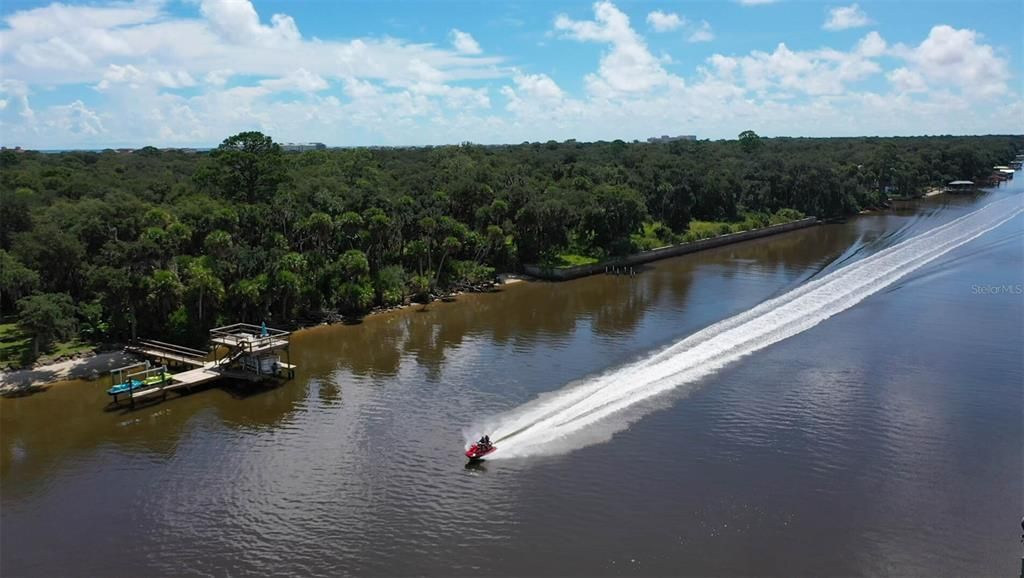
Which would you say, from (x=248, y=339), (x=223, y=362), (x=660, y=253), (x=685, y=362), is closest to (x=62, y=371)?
(x=223, y=362)

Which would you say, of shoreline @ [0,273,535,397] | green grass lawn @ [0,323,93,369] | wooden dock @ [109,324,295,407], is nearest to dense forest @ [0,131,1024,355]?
green grass lawn @ [0,323,93,369]

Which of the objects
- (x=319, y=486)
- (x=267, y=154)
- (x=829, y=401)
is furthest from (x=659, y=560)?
(x=267, y=154)

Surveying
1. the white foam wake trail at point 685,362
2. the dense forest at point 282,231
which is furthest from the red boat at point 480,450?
the dense forest at point 282,231

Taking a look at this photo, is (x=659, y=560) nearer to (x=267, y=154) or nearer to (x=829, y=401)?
(x=829, y=401)

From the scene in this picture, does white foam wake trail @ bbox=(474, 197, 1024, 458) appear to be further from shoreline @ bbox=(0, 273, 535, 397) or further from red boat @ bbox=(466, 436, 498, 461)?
shoreline @ bbox=(0, 273, 535, 397)

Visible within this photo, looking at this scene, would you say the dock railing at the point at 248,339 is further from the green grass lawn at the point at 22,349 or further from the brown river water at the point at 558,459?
the green grass lawn at the point at 22,349

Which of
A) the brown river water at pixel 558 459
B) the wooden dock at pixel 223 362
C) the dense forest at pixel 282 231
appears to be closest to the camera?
the brown river water at pixel 558 459
